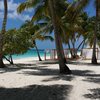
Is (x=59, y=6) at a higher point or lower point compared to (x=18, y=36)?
higher

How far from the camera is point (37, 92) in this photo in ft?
35.4

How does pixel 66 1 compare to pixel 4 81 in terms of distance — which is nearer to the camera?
pixel 4 81

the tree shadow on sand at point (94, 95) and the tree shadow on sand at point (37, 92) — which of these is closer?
the tree shadow on sand at point (94, 95)

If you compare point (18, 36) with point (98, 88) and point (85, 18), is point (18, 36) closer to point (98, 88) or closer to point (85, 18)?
point (98, 88)

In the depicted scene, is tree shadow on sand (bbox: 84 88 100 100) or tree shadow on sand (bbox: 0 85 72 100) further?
tree shadow on sand (bbox: 0 85 72 100)

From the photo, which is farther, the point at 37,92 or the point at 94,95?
the point at 37,92

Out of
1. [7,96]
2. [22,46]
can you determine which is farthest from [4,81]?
[22,46]

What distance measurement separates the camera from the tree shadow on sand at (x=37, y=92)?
987 cm

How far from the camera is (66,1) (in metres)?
34.0

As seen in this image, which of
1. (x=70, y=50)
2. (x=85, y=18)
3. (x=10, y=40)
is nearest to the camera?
(x=10, y=40)

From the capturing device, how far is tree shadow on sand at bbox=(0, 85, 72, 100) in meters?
9.87

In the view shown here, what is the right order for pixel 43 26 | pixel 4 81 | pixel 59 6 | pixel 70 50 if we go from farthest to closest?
pixel 70 50 → pixel 43 26 → pixel 59 6 → pixel 4 81

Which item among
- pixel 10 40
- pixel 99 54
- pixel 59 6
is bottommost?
pixel 99 54

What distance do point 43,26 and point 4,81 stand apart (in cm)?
2160
